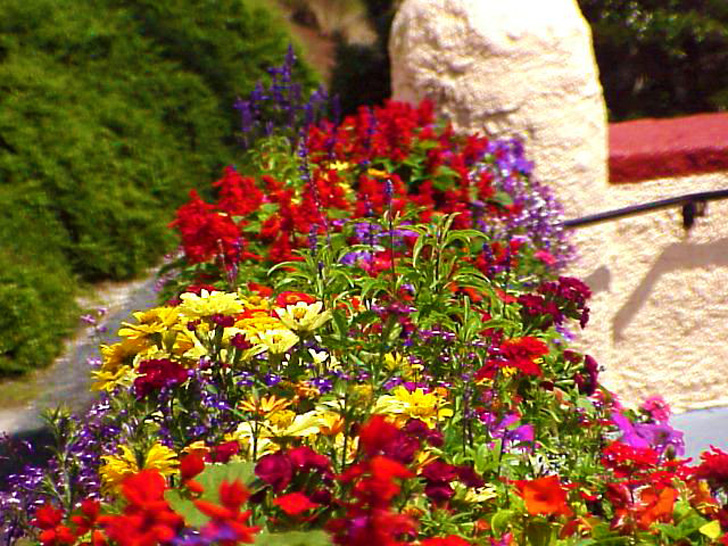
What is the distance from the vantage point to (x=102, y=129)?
6656mm

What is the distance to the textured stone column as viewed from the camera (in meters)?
4.49

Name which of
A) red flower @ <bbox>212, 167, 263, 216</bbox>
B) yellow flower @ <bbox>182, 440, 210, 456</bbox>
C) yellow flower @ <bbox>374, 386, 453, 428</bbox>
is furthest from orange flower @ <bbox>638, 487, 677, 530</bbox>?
red flower @ <bbox>212, 167, 263, 216</bbox>

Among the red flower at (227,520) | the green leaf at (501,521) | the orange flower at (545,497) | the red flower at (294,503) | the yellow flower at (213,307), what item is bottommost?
the green leaf at (501,521)

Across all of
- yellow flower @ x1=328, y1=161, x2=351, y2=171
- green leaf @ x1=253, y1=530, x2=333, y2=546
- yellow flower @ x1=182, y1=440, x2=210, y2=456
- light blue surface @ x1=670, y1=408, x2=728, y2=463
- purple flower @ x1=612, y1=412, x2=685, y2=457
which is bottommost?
light blue surface @ x1=670, y1=408, x2=728, y2=463

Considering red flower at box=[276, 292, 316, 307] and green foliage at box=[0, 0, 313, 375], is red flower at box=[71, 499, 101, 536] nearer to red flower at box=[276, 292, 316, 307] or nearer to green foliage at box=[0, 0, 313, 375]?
red flower at box=[276, 292, 316, 307]

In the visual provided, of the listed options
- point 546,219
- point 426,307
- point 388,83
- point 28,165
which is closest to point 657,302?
point 546,219

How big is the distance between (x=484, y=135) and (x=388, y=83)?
291 inches

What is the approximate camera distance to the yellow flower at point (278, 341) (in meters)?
2.03

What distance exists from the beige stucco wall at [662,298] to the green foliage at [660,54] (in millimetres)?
6700

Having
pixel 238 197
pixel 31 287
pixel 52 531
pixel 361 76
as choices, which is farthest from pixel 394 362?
pixel 361 76

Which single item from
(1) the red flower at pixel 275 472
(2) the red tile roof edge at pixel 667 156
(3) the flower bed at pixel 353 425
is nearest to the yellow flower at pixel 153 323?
(3) the flower bed at pixel 353 425

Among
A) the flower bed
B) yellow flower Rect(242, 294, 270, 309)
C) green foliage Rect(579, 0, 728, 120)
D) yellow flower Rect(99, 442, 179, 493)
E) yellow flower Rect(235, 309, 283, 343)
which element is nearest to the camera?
the flower bed

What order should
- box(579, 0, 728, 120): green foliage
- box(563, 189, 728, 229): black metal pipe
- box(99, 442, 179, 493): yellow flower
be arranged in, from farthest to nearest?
box(579, 0, 728, 120): green foliage → box(563, 189, 728, 229): black metal pipe → box(99, 442, 179, 493): yellow flower

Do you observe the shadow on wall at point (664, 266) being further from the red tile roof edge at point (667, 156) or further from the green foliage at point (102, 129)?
the green foliage at point (102, 129)
